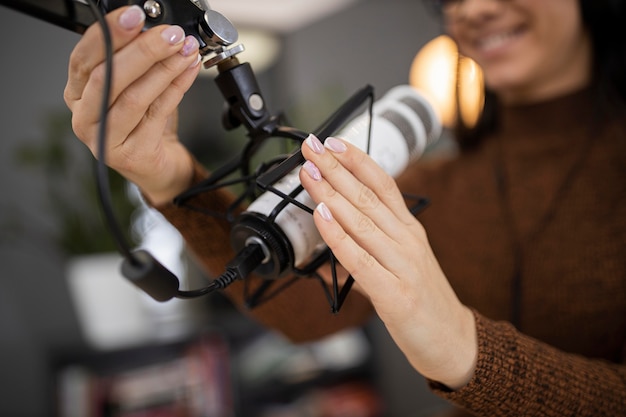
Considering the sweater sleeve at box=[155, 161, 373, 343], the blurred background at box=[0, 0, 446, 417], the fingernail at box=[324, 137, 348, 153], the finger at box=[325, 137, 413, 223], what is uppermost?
the fingernail at box=[324, 137, 348, 153]

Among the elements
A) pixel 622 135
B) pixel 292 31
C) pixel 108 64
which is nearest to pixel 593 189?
pixel 622 135

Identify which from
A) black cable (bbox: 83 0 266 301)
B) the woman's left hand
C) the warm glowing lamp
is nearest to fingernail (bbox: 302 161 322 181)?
the woman's left hand

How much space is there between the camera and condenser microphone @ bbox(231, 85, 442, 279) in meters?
0.43

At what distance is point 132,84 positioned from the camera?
393 mm

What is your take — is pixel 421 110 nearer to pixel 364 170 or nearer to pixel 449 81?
pixel 364 170

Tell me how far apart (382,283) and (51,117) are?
1449mm

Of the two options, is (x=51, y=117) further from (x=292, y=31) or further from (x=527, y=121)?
(x=292, y=31)

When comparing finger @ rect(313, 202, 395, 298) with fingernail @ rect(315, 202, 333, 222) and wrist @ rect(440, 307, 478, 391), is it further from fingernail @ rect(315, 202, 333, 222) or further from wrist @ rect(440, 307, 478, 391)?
wrist @ rect(440, 307, 478, 391)

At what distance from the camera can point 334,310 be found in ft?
1.35

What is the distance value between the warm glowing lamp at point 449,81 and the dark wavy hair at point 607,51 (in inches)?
7.5

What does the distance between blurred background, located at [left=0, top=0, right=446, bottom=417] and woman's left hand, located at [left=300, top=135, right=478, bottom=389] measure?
1.03 metres

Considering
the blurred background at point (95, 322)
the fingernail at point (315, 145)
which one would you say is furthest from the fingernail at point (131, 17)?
the blurred background at point (95, 322)

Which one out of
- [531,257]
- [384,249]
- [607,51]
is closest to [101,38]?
[384,249]

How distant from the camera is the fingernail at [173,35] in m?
0.36
